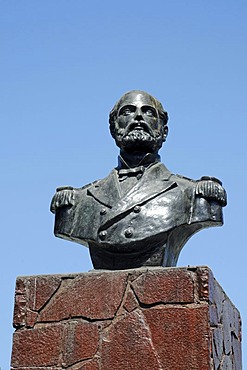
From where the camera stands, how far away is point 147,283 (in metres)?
5.01

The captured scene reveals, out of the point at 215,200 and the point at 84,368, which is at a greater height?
the point at 215,200

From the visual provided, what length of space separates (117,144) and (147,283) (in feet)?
4.30

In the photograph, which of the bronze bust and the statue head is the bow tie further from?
the statue head

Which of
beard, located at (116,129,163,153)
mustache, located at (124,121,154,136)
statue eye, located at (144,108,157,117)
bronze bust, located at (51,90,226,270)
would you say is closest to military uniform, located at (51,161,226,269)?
bronze bust, located at (51,90,226,270)

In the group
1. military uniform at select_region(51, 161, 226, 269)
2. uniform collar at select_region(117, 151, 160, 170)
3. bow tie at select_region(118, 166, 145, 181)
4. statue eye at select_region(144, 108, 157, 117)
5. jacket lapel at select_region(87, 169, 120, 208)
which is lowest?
military uniform at select_region(51, 161, 226, 269)

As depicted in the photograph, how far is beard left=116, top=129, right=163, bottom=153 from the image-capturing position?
5707 millimetres

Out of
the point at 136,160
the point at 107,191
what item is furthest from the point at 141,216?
the point at 136,160

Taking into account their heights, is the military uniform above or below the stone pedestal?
above

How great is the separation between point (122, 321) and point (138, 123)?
5.19 ft

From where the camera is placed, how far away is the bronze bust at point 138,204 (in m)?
5.34

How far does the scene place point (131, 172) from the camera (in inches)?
227

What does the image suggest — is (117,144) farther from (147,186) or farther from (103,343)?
(103,343)

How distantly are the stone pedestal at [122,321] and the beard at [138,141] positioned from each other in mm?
1092

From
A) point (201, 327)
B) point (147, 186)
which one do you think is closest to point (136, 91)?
point (147, 186)
